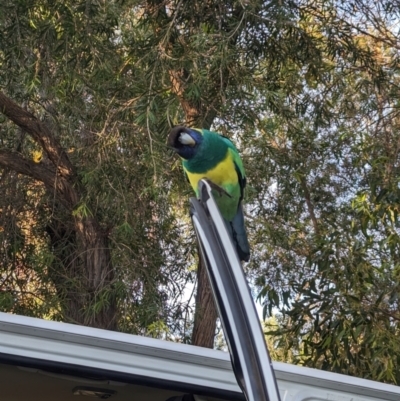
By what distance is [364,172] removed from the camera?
531 cm

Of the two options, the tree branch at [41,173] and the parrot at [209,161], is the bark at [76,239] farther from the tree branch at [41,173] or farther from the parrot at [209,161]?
the parrot at [209,161]

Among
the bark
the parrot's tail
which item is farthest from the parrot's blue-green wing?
the bark

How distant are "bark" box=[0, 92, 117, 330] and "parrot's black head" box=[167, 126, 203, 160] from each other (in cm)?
214

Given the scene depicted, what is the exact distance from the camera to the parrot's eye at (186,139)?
9.70 feet

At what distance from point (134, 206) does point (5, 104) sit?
127cm

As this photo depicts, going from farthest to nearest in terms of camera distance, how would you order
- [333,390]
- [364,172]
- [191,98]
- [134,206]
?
[364,172]
[134,206]
[191,98]
[333,390]

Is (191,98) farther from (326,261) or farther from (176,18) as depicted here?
(326,261)

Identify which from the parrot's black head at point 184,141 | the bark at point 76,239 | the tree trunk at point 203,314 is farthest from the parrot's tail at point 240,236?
the tree trunk at point 203,314

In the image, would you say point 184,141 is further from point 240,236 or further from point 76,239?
point 76,239

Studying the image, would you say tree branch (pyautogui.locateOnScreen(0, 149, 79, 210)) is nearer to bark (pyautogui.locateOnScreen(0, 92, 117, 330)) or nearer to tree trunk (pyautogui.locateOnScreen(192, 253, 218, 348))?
bark (pyautogui.locateOnScreen(0, 92, 117, 330))

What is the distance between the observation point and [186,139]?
297cm

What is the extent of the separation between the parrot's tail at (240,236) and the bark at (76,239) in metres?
2.38

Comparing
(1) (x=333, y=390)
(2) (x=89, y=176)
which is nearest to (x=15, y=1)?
(2) (x=89, y=176)

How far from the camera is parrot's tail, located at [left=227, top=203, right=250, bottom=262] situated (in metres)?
2.33
